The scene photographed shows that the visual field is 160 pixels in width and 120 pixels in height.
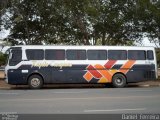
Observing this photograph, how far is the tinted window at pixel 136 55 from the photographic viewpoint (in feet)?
84.1

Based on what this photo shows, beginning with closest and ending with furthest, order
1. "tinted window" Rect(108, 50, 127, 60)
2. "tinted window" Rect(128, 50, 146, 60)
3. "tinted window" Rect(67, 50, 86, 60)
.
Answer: "tinted window" Rect(67, 50, 86, 60) < "tinted window" Rect(108, 50, 127, 60) < "tinted window" Rect(128, 50, 146, 60)

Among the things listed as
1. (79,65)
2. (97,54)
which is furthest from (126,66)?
(79,65)

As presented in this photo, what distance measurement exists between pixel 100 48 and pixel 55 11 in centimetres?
728

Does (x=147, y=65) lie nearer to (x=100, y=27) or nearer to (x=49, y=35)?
(x=100, y=27)

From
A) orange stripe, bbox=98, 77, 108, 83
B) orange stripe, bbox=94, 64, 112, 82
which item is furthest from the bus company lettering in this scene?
orange stripe, bbox=98, 77, 108, 83

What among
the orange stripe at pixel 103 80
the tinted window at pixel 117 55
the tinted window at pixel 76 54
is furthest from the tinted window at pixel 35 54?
the tinted window at pixel 117 55

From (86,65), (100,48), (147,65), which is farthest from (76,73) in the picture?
(147,65)

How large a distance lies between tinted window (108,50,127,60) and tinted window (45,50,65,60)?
3163 millimetres

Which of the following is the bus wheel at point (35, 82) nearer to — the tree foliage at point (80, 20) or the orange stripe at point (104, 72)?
the orange stripe at point (104, 72)

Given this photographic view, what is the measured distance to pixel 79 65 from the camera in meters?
24.6

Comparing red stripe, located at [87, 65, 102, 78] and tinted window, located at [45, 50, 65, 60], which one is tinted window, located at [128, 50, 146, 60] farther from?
tinted window, located at [45, 50, 65, 60]

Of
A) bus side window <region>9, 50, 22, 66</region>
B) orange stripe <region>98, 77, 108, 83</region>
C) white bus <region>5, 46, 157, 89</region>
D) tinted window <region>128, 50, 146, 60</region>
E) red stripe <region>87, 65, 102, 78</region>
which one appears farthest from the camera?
tinted window <region>128, 50, 146, 60</region>

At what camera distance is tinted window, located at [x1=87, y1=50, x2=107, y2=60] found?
81.6 feet

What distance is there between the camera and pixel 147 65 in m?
25.8
